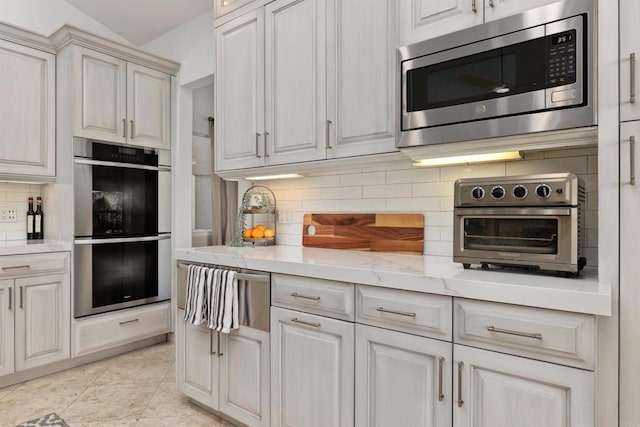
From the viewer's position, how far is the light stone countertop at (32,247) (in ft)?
8.84

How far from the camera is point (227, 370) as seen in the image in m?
2.13

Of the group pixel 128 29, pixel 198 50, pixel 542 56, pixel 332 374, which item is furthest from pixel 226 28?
pixel 332 374

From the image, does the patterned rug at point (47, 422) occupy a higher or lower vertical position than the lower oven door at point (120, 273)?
lower

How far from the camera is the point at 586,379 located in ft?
3.78

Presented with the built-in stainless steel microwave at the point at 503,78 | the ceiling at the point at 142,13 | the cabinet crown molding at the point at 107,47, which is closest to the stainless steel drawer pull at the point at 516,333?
the built-in stainless steel microwave at the point at 503,78

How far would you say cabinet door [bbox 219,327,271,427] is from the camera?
1963mm

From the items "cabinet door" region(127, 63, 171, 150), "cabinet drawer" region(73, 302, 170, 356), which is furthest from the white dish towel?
"cabinet door" region(127, 63, 171, 150)

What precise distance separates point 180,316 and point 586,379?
2.10 m

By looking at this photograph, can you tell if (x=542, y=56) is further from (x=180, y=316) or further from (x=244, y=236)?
(x=180, y=316)

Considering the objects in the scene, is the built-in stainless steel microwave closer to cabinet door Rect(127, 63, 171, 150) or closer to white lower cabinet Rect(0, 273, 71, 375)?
cabinet door Rect(127, 63, 171, 150)

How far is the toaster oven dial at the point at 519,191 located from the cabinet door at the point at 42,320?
3.13 meters

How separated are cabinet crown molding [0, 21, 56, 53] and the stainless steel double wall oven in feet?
2.57

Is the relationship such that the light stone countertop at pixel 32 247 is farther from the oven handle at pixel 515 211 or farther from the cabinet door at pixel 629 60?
the cabinet door at pixel 629 60

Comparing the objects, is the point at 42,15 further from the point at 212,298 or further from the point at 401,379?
the point at 401,379
